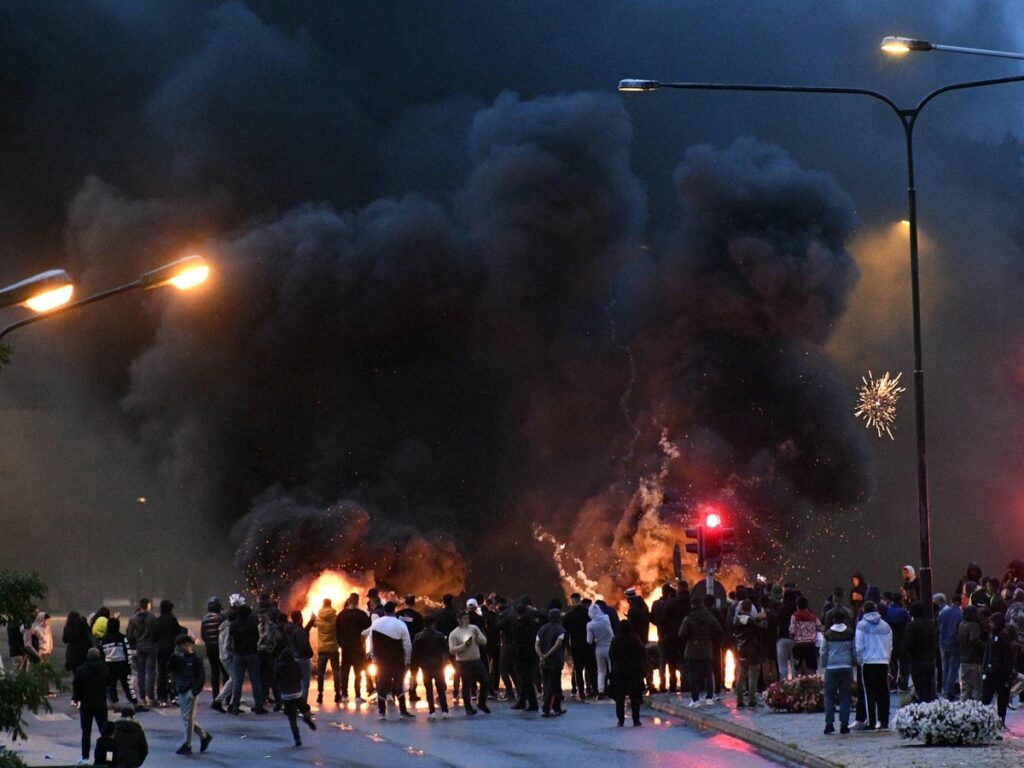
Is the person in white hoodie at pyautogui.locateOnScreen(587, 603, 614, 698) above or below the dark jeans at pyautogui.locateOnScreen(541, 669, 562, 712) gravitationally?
above

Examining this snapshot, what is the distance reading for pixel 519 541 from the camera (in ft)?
173

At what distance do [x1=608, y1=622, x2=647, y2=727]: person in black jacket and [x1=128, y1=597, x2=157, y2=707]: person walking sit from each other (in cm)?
753

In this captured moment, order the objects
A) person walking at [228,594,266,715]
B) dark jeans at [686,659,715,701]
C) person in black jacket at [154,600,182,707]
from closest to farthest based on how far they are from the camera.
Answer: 1. dark jeans at [686,659,715,701]
2. person walking at [228,594,266,715]
3. person in black jacket at [154,600,182,707]

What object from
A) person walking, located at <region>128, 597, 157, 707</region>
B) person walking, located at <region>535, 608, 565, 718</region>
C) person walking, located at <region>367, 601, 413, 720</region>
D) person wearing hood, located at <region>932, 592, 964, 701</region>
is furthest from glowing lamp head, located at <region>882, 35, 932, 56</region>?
person walking, located at <region>128, 597, 157, 707</region>

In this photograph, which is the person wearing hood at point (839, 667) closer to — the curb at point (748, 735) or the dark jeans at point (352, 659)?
the curb at point (748, 735)

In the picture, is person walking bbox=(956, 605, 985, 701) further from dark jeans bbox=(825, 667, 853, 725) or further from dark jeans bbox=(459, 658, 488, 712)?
dark jeans bbox=(459, 658, 488, 712)

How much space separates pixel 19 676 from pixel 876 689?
11697mm

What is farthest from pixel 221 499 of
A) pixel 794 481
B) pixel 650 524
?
pixel 794 481

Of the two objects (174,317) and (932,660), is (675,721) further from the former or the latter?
(174,317)

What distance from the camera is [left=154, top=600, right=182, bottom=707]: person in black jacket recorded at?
83.4 ft

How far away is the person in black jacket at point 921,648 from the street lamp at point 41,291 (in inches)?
486

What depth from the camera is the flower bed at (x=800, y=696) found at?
22.6 m

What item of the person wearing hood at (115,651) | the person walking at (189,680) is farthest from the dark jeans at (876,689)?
the person wearing hood at (115,651)

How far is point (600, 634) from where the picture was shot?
25.7m
